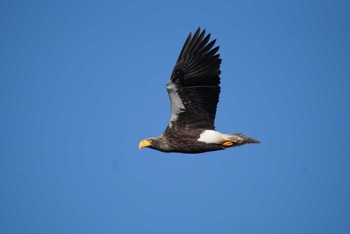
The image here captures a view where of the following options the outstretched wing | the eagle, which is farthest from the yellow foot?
the outstretched wing

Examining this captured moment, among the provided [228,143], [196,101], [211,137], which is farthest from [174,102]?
[228,143]

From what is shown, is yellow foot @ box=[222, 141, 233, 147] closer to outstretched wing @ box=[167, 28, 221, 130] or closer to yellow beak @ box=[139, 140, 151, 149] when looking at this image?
outstretched wing @ box=[167, 28, 221, 130]

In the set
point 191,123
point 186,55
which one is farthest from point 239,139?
point 186,55

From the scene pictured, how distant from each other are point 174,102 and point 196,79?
0.94m

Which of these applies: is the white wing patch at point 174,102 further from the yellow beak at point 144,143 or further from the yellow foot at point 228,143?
the yellow foot at point 228,143

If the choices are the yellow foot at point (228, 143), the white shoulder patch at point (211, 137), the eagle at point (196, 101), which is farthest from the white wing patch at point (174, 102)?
the yellow foot at point (228, 143)

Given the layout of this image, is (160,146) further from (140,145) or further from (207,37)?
(207,37)

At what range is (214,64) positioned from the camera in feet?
47.0

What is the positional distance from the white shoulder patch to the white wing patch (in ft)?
3.12

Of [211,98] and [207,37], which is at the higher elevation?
[207,37]

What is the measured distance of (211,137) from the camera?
47.4ft

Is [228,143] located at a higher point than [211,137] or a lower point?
lower

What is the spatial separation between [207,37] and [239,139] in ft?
10.1

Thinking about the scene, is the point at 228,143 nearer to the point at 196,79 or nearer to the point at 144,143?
the point at 196,79
